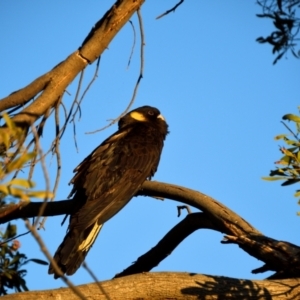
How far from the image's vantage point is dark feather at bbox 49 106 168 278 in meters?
3.73

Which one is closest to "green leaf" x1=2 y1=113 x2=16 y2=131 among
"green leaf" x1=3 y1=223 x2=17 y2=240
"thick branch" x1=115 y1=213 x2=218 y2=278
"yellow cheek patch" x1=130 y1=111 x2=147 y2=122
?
"green leaf" x1=3 y1=223 x2=17 y2=240

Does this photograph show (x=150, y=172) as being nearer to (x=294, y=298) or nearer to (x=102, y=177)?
(x=102, y=177)

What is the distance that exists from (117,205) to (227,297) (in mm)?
1373

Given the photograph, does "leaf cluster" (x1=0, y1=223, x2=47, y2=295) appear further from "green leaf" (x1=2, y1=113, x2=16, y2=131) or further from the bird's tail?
"green leaf" (x1=2, y1=113, x2=16, y2=131)

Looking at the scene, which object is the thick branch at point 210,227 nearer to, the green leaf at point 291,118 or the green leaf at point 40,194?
the green leaf at point 291,118

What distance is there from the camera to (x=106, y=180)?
4301 millimetres

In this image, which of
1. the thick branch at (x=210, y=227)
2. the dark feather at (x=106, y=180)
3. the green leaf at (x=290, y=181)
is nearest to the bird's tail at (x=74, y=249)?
the dark feather at (x=106, y=180)

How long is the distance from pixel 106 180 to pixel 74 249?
76 cm

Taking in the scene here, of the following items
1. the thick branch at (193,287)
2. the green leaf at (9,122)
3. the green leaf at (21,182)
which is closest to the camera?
the green leaf at (21,182)

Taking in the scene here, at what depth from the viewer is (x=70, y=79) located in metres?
3.14

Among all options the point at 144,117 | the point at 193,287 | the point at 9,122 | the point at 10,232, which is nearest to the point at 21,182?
the point at 9,122

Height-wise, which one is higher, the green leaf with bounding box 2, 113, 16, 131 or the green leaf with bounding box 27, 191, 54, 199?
the green leaf with bounding box 2, 113, 16, 131

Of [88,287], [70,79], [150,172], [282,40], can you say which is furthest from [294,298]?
[282,40]

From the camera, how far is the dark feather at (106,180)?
147 inches
